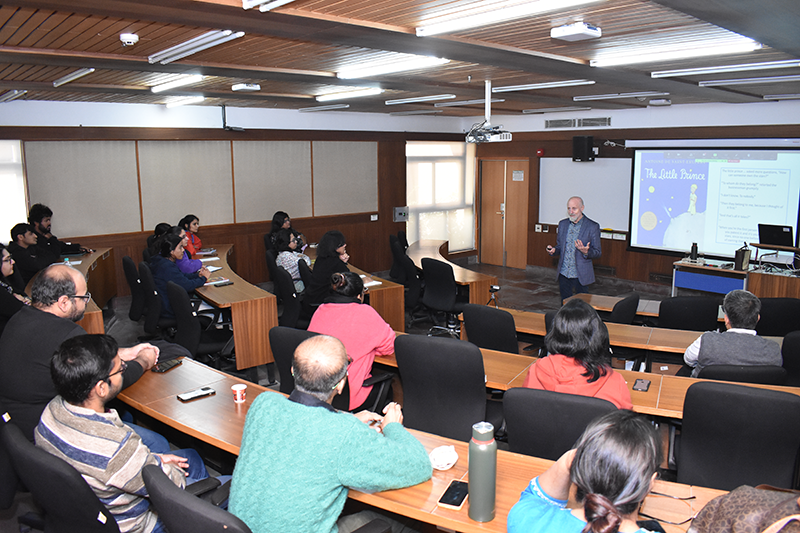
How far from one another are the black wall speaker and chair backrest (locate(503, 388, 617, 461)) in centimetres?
848

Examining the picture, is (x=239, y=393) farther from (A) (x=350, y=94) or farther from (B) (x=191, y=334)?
(A) (x=350, y=94)

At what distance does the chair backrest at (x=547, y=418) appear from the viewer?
7.83 ft

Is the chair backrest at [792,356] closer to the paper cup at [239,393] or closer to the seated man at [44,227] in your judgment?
the paper cup at [239,393]

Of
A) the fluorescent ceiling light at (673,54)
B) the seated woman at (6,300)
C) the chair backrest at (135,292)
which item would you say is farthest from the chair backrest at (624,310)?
the seated woman at (6,300)

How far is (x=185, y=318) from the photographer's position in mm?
4996

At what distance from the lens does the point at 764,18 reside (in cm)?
298

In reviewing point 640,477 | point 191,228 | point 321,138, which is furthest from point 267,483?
point 321,138

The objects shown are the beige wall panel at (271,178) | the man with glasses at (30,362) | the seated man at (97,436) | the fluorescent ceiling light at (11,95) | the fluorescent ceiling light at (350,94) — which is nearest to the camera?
the seated man at (97,436)

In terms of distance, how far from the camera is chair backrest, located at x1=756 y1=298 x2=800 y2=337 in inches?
182

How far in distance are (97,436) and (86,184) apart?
6930mm

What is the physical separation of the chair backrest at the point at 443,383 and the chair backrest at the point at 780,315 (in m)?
2.88

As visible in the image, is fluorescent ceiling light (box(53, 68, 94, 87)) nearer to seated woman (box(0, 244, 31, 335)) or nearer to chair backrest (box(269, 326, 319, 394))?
seated woman (box(0, 244, 31, 335))

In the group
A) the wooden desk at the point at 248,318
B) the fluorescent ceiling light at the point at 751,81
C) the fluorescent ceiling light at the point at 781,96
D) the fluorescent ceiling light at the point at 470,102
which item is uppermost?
the fluorescent ceiling light at the point at 470,102

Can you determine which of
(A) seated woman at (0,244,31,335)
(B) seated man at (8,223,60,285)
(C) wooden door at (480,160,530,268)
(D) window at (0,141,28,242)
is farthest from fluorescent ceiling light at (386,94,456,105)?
(D) window at (0,141,28,242)
